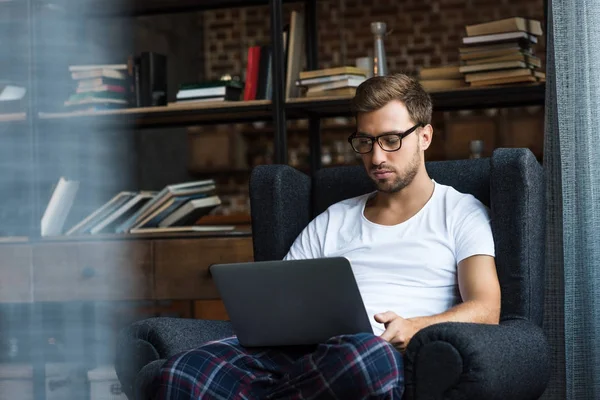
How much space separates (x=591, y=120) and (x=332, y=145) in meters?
4.17

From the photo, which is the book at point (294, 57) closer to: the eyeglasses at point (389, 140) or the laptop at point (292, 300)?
the eyeglasses at point (389, 140)

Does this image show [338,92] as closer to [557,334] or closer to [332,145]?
[557,334]

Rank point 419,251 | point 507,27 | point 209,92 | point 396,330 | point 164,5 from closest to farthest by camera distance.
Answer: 1. point 396,330
2. point 419,251
3. point 507,27
4. point 209,92
5. point 164,5

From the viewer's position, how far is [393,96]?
2.12m

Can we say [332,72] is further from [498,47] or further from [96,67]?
[96,67]

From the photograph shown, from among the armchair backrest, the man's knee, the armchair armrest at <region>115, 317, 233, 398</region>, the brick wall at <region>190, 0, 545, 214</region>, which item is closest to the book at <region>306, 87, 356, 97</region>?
the armchair backrest

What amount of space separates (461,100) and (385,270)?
1.14m

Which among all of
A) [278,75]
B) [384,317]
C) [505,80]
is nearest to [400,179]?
[384,317]

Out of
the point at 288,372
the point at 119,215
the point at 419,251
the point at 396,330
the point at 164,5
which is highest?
the point at 164,5

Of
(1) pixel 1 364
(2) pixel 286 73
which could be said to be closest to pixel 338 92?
(2) pixel 286 73

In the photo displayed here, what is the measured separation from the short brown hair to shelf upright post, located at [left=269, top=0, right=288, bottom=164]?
90 centimetres

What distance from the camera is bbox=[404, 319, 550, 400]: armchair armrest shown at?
4.95 ft

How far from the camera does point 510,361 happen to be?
164cm

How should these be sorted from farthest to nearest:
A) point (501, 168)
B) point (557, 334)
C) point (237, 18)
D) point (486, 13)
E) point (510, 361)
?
point (237, 18)
point (486, 13)
point (557, 334)
point (501, 168)
point (510, 361)
